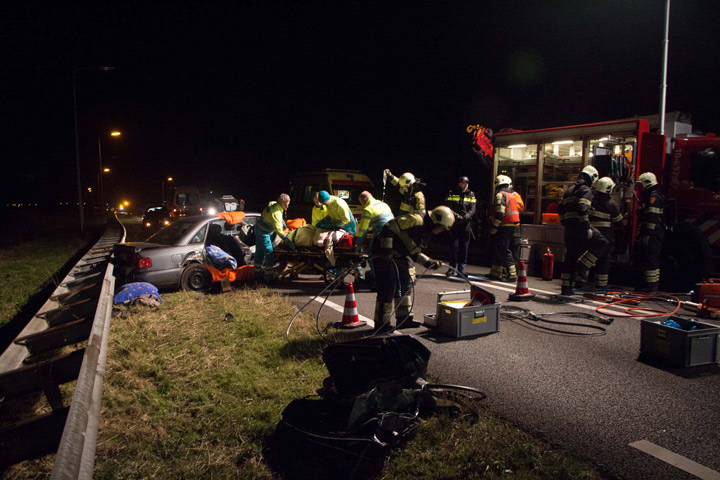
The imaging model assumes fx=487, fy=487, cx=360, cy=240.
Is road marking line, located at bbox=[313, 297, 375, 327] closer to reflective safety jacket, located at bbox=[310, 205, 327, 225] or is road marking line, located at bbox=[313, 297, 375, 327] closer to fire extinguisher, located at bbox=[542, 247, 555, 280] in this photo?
reflective safety jacket, located at bbox=[310, 205, 327, 225]

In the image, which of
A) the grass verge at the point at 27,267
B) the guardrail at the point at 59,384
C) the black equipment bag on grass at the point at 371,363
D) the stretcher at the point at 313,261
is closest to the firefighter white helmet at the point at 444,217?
the black equipment bag on grass at the point at 371,363

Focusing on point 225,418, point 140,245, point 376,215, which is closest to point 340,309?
point 376,215

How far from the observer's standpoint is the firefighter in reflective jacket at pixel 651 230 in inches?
327

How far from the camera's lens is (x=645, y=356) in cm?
514

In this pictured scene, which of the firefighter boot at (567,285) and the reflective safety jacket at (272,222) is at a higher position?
the reflective safety jacket at (272,222)

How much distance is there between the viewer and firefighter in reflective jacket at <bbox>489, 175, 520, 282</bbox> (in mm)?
9820

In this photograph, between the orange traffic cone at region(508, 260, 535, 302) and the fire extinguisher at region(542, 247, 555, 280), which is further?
the fire extinguisher at region(542, 247, 555, 280)

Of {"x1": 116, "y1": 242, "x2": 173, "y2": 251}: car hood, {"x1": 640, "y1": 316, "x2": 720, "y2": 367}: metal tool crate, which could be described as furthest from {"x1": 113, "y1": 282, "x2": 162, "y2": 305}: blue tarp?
{"x1": 640, "y1": 316, "x2": 720, "y2": 367}: metal tool crate

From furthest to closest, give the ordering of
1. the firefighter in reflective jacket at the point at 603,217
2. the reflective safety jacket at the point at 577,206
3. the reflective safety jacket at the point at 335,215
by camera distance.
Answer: the reflective safety jacket at the point at 335,215 → the firefighter in reflective jacket at the point at 603,217 → the reflective safety jacket at the point at 577,206

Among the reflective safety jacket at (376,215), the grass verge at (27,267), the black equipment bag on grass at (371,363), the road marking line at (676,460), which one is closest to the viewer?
the road marking line at (676,460)

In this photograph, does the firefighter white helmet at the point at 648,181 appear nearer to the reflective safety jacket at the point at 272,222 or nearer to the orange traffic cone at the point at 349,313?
the orange traffic cone at the point at 349,313

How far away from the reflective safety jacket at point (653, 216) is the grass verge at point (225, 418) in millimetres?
6177

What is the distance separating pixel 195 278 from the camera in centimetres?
854

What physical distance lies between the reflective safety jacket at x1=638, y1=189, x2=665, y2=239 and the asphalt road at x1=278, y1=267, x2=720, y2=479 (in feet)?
7.73
